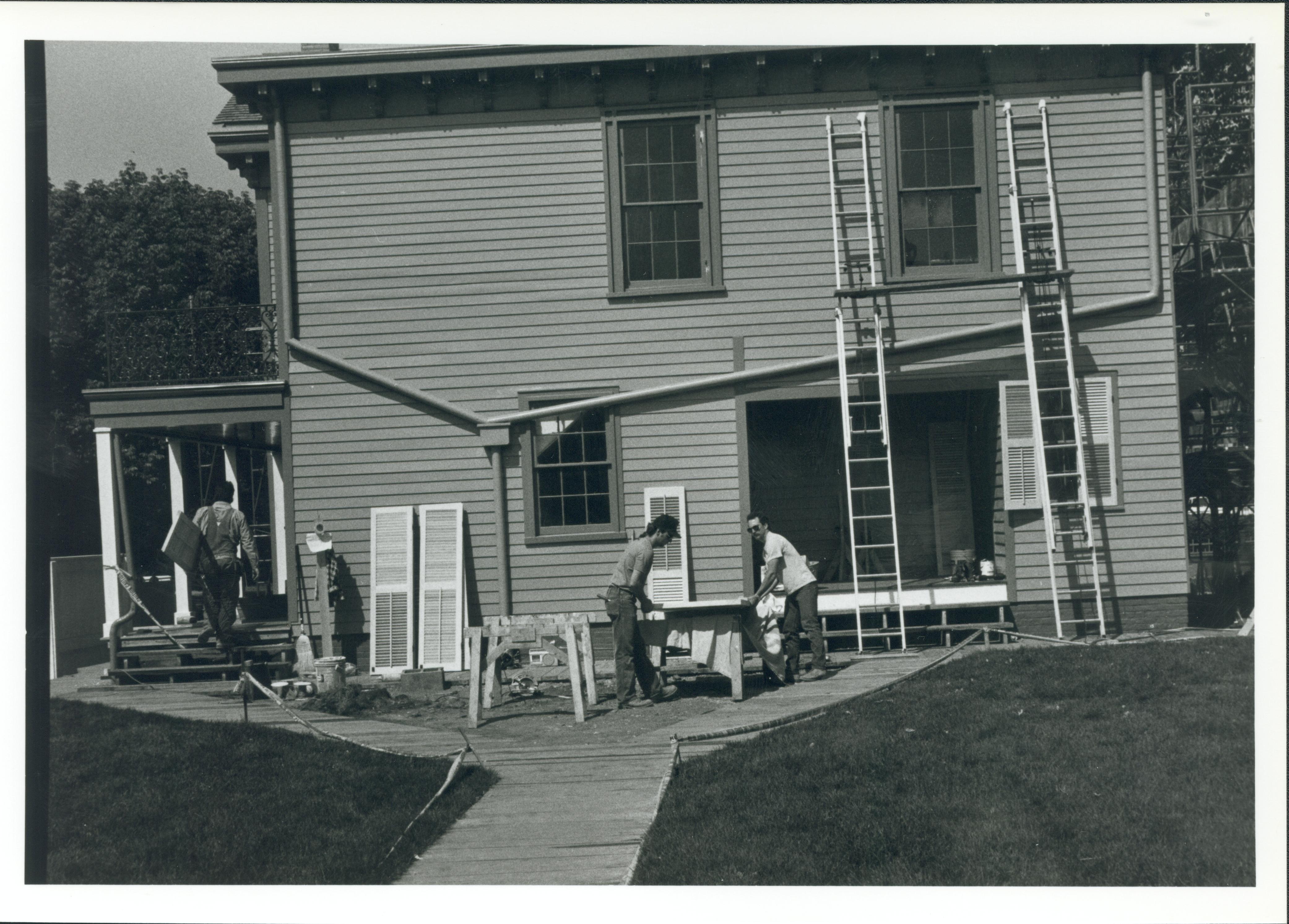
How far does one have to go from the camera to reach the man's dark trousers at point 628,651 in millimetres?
10875

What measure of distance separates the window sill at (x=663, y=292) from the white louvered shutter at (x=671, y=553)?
7.28ft

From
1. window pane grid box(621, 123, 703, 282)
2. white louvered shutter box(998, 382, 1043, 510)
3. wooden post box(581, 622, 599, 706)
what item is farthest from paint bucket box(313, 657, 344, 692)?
white louvered shutter box(998, 382, 1043, 510)

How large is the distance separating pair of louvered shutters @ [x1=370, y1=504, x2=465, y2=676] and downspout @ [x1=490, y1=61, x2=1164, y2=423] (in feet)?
4.69

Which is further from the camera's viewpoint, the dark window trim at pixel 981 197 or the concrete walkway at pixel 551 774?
the dark window trim at pixel 981 197

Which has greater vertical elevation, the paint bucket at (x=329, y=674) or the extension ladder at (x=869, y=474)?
the extension ladder at (x=869, y=474)

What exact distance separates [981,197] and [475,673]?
7.87 m

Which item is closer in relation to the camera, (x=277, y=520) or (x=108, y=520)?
(x=108, y=520)

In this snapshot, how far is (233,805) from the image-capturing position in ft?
25.6

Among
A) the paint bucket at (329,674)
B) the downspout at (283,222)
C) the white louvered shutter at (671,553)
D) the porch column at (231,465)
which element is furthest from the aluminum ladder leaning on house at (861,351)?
the porch column at (231,465)

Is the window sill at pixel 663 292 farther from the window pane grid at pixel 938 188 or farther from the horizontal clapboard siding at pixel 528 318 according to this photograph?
the window pane grid at pixel 938 188

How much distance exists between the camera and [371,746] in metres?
9.59

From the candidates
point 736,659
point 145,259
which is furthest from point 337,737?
point 145,259

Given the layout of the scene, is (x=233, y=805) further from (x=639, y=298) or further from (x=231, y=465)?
(x=231, y=465)

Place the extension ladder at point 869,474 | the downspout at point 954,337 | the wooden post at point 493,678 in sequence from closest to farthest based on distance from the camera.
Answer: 1. the wooden post at point 493,678
2. the extension ladder at point 869,474
3. the downspout at point 954,337
